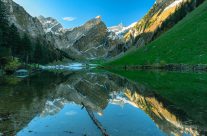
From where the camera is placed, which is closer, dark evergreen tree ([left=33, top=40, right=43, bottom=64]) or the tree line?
the tree line

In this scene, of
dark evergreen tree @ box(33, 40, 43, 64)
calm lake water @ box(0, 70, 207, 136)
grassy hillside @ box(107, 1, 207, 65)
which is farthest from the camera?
dark evergreen tree @ box(33, 40, 43, 64)

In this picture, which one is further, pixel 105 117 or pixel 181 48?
pixel 181 48

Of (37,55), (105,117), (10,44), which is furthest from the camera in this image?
(37,55)

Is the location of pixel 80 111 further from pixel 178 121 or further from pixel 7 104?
pixel 178 121

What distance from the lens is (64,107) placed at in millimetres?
31609

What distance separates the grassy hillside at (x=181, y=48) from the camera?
120562 millimetres

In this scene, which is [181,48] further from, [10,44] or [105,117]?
[105,117]

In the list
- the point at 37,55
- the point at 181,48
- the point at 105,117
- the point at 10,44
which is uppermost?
the point at 10,44

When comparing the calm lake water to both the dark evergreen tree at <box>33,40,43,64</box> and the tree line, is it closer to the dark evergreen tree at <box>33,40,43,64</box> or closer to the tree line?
the tree line

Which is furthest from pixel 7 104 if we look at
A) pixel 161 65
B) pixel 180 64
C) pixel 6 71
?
pixel 161 65

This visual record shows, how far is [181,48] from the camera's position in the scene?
5305 inches

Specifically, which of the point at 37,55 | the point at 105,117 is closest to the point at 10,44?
the point at 37,55

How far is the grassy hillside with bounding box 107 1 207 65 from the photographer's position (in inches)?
4747

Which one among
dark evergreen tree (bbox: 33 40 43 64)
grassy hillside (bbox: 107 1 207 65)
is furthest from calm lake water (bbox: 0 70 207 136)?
dark evergreen tree (bbox: 33 40 43 64)
